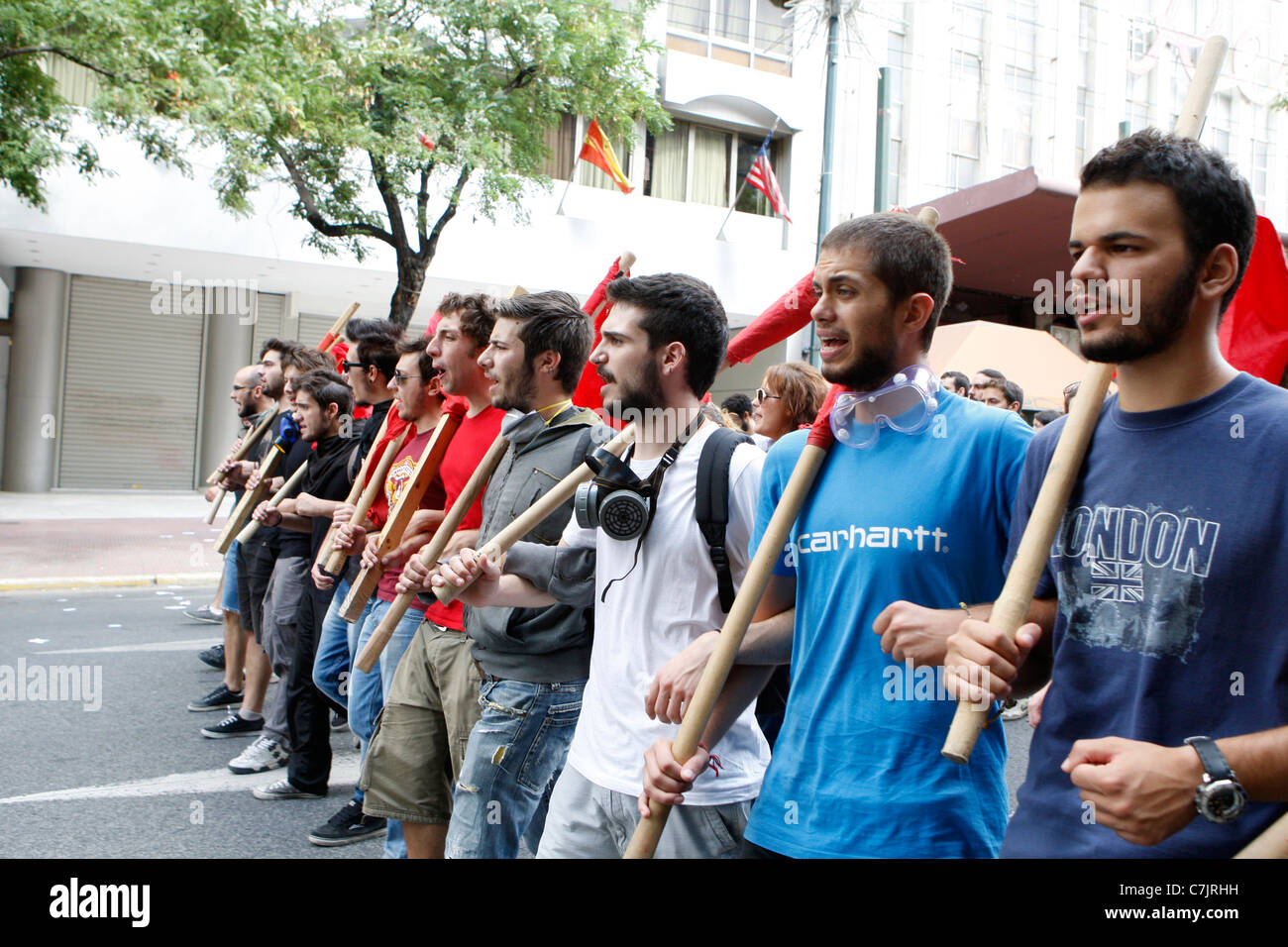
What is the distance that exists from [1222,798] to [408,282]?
14.4m

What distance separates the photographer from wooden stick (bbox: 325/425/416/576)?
426 cm

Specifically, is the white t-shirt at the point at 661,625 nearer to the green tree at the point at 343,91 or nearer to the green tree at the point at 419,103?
the green tree at the point at 343,91

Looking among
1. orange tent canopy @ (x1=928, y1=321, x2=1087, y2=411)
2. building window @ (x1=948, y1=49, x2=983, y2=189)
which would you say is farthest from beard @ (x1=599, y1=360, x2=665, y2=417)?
building window @ (x1=948, y1=49, x2=983, y2=189)

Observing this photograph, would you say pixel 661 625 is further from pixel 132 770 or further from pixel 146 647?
pixel 146 647

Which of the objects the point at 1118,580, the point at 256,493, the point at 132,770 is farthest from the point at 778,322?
the point at 132,770

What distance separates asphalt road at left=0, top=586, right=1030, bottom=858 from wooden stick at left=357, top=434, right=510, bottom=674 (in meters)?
1.33

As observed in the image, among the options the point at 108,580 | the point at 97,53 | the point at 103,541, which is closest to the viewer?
the point at 97,53

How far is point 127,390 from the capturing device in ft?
66.6

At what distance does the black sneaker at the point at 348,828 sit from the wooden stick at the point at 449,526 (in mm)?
1346

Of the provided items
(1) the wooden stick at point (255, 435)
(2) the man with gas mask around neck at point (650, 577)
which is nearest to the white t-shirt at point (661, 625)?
(2) the man with gas mask around neck at point (650, 577)
